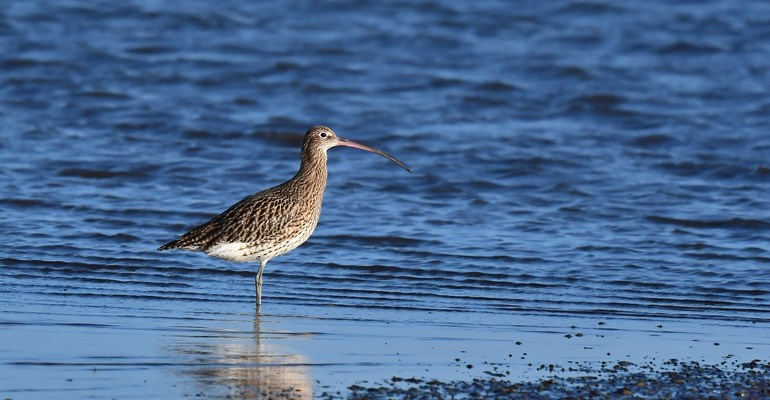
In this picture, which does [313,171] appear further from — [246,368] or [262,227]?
[246,368]

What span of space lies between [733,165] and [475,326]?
702 cm

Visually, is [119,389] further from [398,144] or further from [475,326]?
[398,144]

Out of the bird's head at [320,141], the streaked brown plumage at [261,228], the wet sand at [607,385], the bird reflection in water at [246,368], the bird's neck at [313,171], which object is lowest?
the bird reflection in water at [246,368]

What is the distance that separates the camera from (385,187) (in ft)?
→ 45.2

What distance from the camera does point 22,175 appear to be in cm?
1364

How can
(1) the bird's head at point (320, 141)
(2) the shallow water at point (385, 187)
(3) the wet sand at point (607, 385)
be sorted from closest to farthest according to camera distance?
1. (3) the wet sand at point (607, 385)
2. (2) the shallow water at point (385, 187)
3. (1) the bird's head at point (320, 141)

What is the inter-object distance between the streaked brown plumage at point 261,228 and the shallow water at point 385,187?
0.31 meters

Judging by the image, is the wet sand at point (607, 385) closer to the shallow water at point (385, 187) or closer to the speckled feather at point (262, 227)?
the shallow water at point (385, 187)

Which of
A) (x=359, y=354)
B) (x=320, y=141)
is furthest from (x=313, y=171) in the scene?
(x=359, y=354)

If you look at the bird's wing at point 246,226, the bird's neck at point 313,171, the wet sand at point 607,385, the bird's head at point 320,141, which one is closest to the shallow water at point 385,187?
the wet sand at point 607,385

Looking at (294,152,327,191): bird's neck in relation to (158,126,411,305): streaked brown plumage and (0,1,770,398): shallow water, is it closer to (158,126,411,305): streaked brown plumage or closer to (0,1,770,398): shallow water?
(158,126,411,305): streaked brown plumage

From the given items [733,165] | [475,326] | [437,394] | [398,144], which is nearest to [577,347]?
[475,326]

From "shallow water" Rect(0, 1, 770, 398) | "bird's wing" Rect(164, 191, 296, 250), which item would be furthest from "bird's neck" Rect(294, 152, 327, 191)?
"shallow water" Rect(0, 1, 770, 398)

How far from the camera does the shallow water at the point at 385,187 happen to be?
768cm
